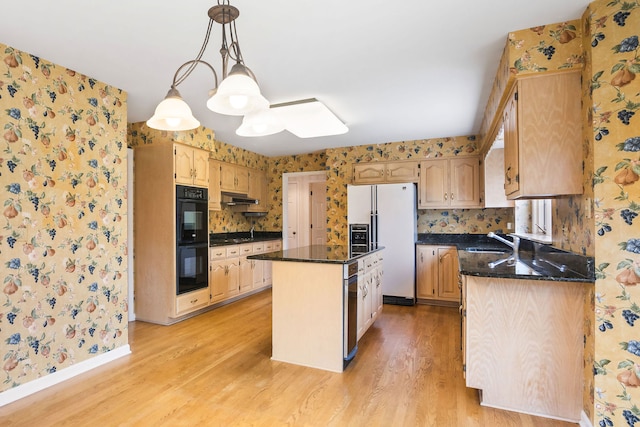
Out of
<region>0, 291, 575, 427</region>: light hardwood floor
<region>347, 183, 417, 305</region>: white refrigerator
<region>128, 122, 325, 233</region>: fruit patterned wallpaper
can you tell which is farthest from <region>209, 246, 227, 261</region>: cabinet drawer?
<region>347, 183, 417, 305</region>: white refrigerator

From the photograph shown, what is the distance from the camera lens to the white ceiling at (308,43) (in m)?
1.89

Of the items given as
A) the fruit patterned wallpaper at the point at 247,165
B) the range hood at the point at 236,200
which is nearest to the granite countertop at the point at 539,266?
the fruit patterned wallpaper at the point at 247,165

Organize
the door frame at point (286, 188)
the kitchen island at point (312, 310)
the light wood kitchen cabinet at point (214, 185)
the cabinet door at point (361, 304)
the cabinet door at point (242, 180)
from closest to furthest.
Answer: the kitchen island at point (312, 310) → the cabinet door at point (361, 304) → the light wood kitchen cabinet at point (214, 185) → the cabinet door at point (242, 180) → the door frame at point (286, 188)

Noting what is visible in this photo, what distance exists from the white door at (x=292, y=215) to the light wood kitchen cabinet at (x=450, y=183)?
257cm

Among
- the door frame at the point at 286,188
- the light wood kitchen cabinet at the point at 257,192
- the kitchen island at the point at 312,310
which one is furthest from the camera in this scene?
the door frame at the point at 286,188

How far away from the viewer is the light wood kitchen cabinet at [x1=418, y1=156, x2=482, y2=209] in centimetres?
469

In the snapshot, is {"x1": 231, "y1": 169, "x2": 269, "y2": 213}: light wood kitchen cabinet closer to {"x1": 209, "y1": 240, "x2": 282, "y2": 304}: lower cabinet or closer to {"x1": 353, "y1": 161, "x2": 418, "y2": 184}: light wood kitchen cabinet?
{"x1": 209, "y1": 240, "x2": 282, "y2": 304}: lower cabinet

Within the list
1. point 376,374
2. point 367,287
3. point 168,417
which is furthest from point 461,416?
point 168,417

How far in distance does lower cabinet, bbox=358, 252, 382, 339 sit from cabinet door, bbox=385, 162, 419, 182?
168 cm

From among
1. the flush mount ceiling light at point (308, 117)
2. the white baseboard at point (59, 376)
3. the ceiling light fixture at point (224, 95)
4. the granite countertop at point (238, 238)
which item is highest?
the flush mount ceiling light at point (308, 117)

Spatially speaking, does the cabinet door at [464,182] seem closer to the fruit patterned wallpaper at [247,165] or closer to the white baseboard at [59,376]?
the fruit patterned wallpaper at [247,165]

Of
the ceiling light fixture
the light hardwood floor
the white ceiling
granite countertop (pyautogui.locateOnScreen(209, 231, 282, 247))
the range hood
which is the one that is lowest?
the light hardwood floor

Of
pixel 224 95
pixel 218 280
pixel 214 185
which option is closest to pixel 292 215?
pixel 214 185

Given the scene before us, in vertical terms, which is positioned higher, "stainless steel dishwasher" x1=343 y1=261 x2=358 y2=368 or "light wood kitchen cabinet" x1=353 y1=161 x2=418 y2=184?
"light wood kitchen cabinet" x1=353 y1=161 x2=418 y2=184
